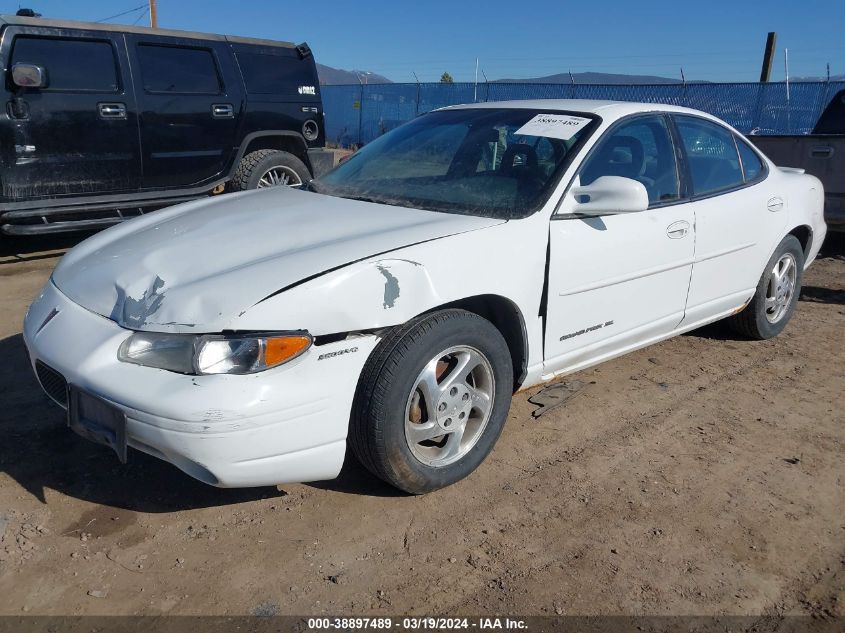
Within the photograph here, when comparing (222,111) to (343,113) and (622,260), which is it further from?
(343,113)

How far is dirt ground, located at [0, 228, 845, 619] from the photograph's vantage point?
7.78 ft

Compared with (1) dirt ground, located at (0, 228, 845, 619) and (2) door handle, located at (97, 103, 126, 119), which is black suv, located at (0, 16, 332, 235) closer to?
(2) door handle, located at (97, 103, 126, 119)

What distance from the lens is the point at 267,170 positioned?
7.57m

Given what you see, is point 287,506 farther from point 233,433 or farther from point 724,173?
point 724,173

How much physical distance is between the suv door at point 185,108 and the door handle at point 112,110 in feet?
0.61

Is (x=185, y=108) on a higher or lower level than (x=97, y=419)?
higher

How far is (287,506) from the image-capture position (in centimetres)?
286

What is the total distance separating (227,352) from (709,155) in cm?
309

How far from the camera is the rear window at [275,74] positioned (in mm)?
7574

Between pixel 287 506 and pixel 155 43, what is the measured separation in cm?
562

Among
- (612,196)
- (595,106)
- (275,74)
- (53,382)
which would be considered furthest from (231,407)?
(275,74)

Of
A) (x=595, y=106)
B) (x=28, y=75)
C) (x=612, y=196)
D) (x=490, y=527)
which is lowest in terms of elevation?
(x=490, y=527)

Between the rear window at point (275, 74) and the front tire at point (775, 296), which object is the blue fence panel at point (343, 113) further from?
the front tire at point (775, 296)

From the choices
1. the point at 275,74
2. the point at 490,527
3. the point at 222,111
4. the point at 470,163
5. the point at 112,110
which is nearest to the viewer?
the point at 490,527
